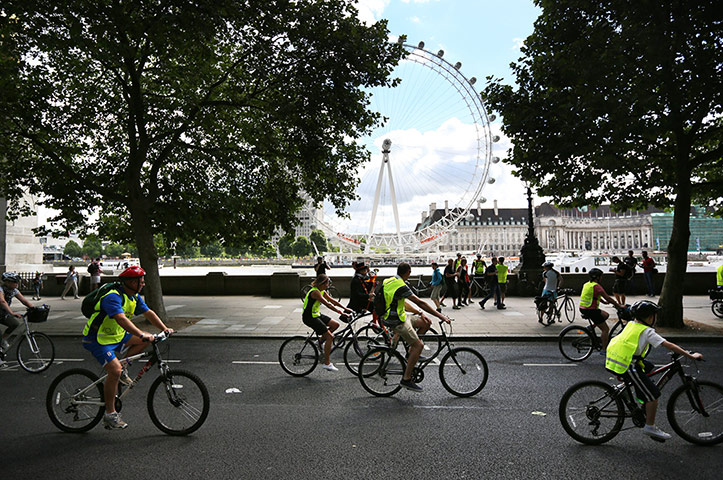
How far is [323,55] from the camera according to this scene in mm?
13414

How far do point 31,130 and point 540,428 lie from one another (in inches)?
650

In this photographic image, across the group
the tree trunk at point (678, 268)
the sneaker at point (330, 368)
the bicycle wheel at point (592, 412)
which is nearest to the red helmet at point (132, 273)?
the sneaker at point (330, 368)

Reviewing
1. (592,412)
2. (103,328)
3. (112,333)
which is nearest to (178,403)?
(112,333)

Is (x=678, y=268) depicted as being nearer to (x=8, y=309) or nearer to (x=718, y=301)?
(x=718, y=301)

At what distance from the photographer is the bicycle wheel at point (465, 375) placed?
678 cm

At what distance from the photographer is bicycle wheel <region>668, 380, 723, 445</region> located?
4.82 meters

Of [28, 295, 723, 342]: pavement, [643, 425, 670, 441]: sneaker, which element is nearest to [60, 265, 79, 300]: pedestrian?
[28, 295, 723, 342]: pavement

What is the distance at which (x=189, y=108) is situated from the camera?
14.4 m

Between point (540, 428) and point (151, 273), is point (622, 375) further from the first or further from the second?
point (151, 273)

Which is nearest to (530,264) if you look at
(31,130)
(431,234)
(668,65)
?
(668,65)

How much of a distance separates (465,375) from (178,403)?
3.80 m

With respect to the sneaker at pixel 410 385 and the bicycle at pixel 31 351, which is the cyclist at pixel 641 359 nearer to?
the sneaker at pixel 410 385

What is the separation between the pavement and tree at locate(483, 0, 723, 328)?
7.88 feet

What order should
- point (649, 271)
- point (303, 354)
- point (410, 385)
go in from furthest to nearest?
point (649, 271)
point (303, 354)
point (410, 385)
